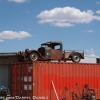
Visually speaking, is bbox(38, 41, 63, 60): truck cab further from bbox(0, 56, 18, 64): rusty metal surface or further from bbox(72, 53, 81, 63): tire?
bbox(0, 56, 18, 64): rusty metal surface

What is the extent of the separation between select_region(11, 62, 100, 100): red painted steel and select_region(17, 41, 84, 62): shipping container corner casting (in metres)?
1.20

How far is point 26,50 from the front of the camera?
18.8 m

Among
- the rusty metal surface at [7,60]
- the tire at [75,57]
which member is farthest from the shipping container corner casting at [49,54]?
the rusty metal surface at [7,60]

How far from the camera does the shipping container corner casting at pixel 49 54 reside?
1864cm

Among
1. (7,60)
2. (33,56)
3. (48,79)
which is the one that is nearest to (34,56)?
(33,56)

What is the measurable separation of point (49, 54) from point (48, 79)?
2453mm

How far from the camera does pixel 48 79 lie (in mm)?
17516

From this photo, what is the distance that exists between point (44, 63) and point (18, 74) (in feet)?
6.00

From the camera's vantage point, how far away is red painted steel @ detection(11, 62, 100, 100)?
1705 centimetres

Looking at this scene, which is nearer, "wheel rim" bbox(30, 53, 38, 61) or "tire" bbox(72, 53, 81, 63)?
"wheel rim" bbox(30, 53, 38, 61)

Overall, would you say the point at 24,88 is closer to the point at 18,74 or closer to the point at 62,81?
the point at 18,74

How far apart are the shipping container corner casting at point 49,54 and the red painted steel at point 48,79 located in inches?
47.2

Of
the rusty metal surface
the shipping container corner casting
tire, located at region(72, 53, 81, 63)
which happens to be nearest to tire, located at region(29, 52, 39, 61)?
the shipping container corner casting

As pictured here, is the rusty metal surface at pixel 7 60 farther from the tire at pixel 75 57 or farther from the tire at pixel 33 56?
the tire at pixel 33 56
